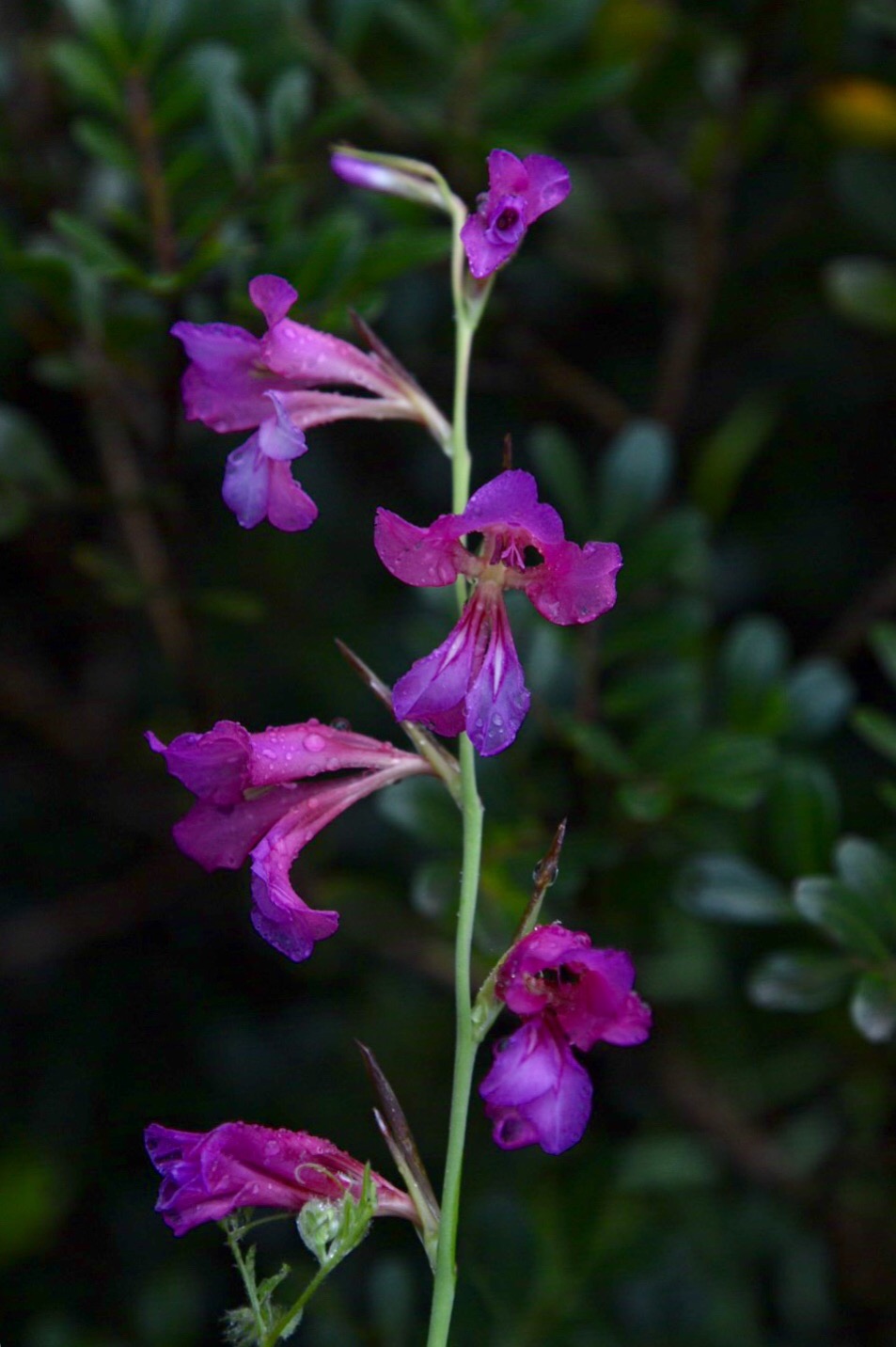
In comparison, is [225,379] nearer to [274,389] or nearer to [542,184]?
[274,389]

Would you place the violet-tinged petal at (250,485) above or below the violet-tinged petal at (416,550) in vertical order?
below

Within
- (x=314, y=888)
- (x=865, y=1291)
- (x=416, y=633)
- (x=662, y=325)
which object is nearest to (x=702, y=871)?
(x=416, y=633)

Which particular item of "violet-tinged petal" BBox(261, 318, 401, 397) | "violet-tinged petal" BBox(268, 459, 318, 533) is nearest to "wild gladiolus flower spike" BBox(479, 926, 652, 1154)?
"violet-tinged petal" BBox(268, 459, 318, 533)

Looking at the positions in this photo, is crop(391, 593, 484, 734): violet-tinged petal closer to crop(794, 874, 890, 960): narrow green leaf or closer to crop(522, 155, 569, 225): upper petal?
crop(522, 155, 569, 225): upper petal

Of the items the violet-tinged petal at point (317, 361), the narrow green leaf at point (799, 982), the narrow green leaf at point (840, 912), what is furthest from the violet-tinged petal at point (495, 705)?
the narrow green leaf at point (799, 982)

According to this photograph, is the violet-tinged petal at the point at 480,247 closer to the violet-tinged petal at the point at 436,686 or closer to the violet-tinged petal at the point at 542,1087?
the violet-tinged petal at the point at 436,686

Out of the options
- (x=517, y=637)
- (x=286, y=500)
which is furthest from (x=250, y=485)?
(x=517, y=637)
